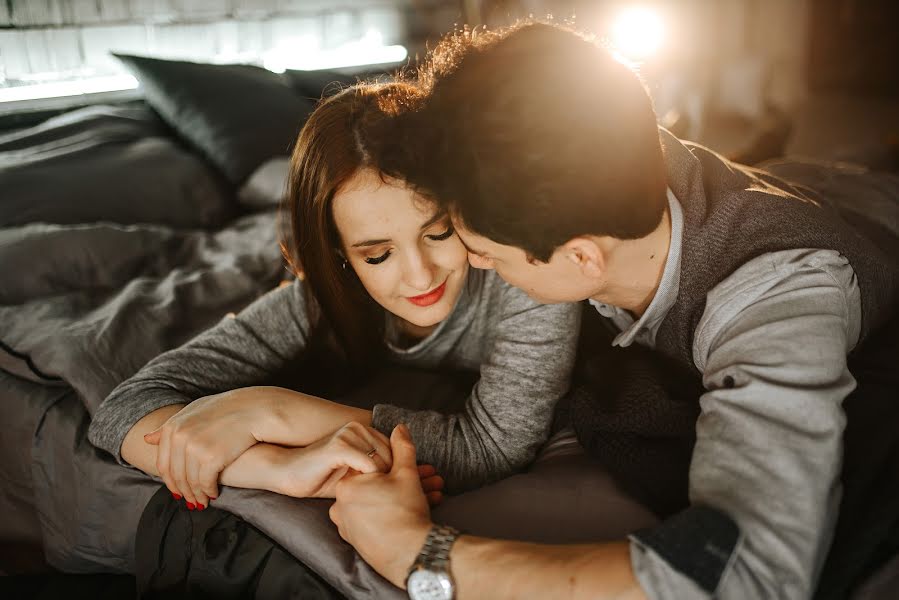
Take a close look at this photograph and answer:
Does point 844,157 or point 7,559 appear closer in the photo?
point 7,559

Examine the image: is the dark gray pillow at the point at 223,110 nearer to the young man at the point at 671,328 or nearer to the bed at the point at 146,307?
the bed at the point at 146,307

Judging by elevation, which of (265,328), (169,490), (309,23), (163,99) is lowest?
(169,490)

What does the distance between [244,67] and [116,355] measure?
52.0 inches

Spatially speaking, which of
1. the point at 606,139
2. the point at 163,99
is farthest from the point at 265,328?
the point at 163,99

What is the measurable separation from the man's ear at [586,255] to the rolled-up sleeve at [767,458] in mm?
182

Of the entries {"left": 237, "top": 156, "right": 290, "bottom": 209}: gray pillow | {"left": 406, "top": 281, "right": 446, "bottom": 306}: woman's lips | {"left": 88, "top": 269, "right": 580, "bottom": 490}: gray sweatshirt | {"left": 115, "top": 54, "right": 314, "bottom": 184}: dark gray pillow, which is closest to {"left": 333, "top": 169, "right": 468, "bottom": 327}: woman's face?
{"left": 406, "top": 281, "right": 446, "bottom": 306}: woman's lips

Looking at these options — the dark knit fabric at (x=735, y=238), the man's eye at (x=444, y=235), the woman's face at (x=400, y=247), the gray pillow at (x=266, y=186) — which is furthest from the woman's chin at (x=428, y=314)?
the gray pillow at (x=266, y=186)

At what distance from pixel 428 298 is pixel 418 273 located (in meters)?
0.07

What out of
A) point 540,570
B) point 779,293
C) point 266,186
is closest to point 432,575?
point 540,570

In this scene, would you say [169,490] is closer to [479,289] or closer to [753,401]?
[479,289]

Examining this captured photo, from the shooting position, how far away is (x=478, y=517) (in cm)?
82

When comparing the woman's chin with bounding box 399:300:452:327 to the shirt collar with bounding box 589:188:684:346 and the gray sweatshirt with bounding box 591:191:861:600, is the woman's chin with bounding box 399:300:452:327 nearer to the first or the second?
the shirt collar with bounding box 589:188:684:346

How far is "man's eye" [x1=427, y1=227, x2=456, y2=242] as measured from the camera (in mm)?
970

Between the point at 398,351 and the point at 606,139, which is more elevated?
the point at 606,139
